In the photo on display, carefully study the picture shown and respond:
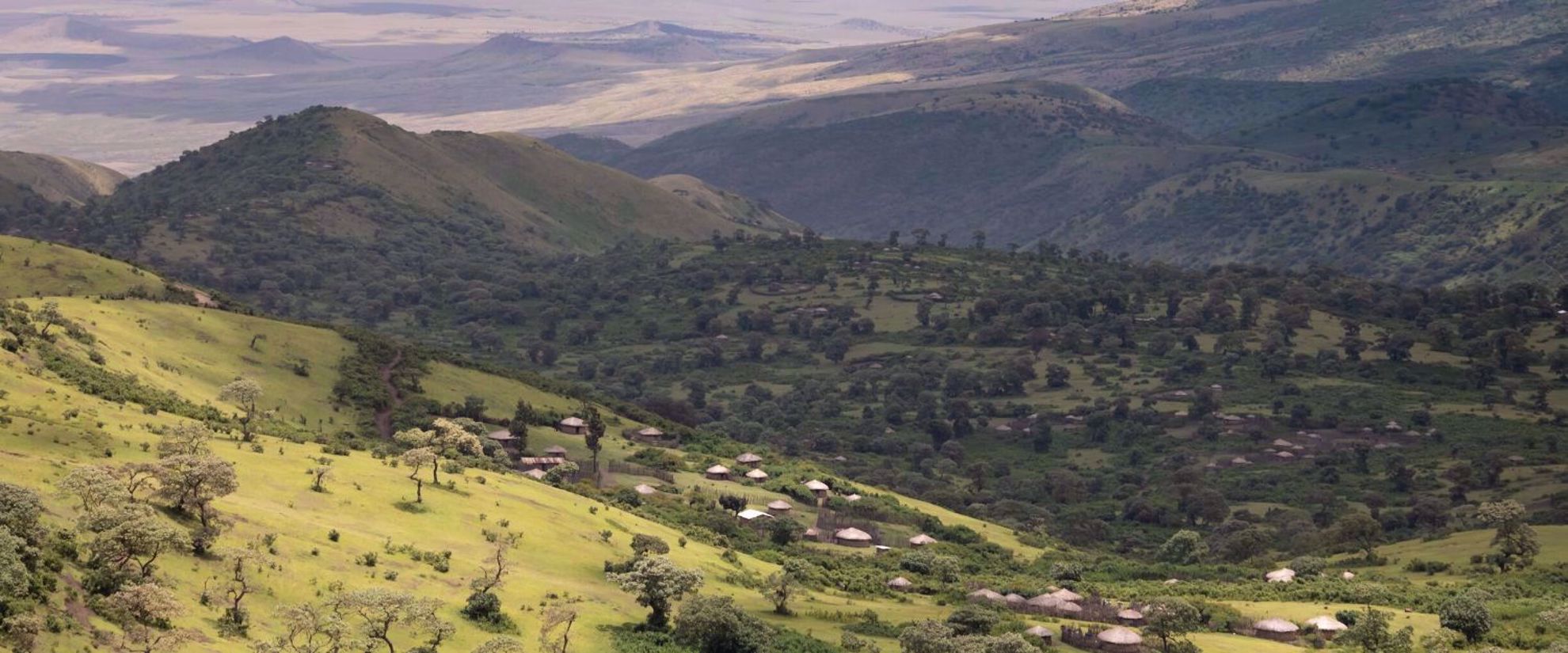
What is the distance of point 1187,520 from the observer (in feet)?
445

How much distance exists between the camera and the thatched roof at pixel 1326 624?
7306 cm

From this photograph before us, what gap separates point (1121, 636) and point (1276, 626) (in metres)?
8.35

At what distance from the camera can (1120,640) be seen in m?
70.1

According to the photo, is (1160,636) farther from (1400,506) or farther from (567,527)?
(1400,506)

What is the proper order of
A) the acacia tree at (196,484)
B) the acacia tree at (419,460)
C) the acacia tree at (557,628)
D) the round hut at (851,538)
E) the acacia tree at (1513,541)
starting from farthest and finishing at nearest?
the round hut at (851,538)
the acacia tree at (1513,541)
the acacia tree at (419,460)
the acacia tree at (557,628)
the acacia tree at (196,484)

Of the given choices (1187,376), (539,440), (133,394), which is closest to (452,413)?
(539,440)

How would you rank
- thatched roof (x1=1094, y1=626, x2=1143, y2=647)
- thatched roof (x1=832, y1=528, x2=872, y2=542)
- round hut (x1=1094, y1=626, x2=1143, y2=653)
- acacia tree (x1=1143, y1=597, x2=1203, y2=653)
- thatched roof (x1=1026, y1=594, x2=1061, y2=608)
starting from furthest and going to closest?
thatched roof (x1=832, y1=528, x2=872, y2=542) → thatched roof (x1=1026, y1=594, x2=1061, y2=608) → thatched roof (x1=1094, y1=626, x2=1143, y2=647) → round hut (x1=1094, y1=626, x2=1143, y2=653) → acacia tree (x1=1143, y1=597, x2=1203, y2=653)

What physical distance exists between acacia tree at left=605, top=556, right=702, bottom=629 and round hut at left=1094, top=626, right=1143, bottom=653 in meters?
16.3

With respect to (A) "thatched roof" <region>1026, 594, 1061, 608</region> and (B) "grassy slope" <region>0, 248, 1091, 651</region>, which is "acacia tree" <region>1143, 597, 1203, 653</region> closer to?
(A) "thatched roof" <region>1026, 594, 1061, 608</region>

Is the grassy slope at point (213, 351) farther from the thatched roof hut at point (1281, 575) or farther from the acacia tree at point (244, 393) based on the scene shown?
the thatched roof hut at point (1281, 575)

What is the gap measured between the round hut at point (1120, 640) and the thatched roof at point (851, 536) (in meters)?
29.0

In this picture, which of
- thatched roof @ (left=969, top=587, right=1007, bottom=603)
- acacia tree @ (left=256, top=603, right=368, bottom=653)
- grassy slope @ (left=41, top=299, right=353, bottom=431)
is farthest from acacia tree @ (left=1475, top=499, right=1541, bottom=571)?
grassy slope @ (left=41, top=299, right=353, bottom=431)

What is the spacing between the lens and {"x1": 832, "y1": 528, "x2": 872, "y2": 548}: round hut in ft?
324

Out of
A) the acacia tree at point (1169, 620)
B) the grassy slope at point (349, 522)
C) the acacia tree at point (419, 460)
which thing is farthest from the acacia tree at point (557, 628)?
the acacia tree at point (1169, 620)
